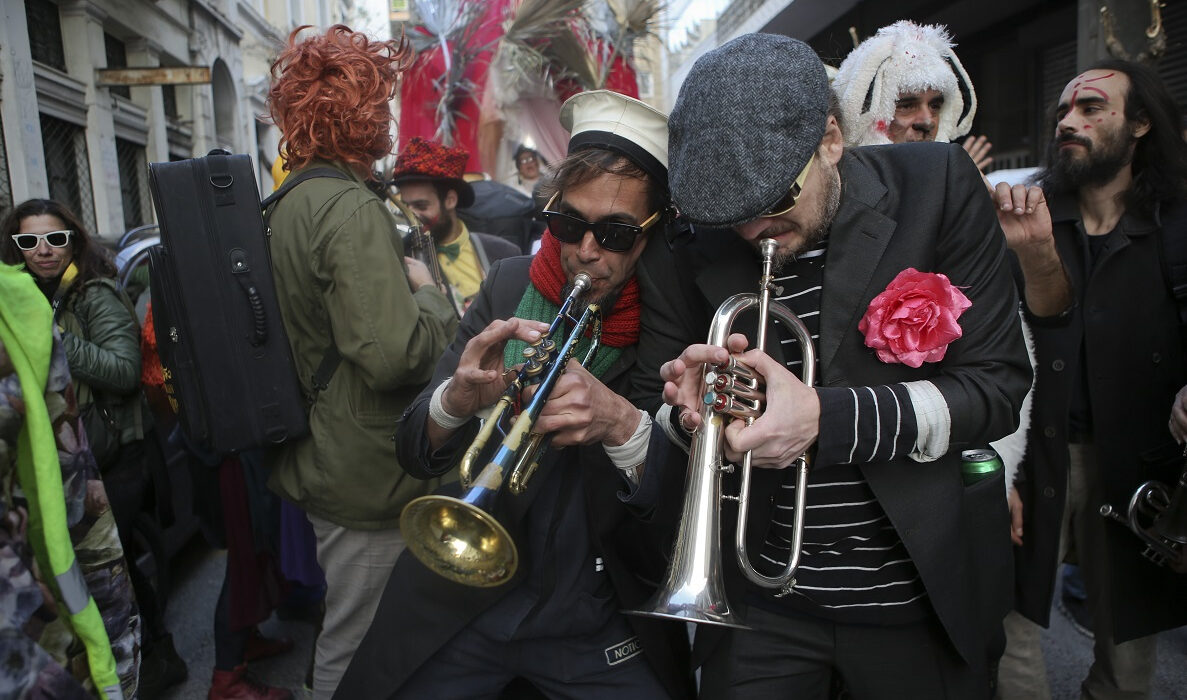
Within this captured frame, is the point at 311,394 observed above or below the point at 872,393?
below

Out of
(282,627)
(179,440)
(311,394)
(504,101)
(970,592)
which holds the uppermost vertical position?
(504,101)

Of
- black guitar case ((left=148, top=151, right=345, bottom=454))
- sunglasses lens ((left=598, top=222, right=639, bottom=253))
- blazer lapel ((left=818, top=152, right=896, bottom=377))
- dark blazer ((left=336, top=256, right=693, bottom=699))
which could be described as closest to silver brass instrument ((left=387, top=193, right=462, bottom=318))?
Answer: black guitar case ((left=148, top=151, right=345, bottom=454))

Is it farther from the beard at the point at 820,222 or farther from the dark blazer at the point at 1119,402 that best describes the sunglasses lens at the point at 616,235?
the dark blazer at the point at 1119,402

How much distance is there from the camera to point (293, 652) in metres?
3.96

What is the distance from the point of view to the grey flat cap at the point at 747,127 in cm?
160

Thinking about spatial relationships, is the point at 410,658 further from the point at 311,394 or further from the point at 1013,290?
the point at 1013,290

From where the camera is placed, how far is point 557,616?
1919 mm

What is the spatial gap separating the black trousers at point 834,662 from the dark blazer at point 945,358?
0.07 m

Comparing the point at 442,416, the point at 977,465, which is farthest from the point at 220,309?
the point at 977,465

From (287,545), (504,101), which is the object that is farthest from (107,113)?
(287,545)

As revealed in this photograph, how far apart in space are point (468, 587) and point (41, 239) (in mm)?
2678

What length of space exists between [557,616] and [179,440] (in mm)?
2554

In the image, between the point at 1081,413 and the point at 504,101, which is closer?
the point at 1081,413

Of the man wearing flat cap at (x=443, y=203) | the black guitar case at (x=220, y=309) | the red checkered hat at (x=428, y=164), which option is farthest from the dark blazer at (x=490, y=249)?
the black guitar case at (x=220, y=309)
